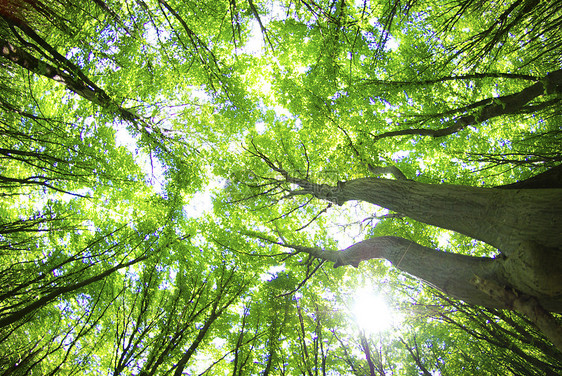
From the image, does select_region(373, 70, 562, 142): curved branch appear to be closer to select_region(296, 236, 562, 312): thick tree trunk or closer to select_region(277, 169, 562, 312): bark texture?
select_region(277, 169, 562, 312): bark texture

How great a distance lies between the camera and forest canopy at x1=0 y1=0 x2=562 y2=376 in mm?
2906

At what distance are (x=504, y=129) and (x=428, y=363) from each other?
26.2 feet

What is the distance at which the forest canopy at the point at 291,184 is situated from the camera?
9.53ft

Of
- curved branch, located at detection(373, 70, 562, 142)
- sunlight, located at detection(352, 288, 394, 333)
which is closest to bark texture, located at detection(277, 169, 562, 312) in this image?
curved branch, located at detection(373, 70, 562, 142)

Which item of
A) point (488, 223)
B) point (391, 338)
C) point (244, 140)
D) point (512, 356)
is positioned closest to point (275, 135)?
point (244, 140)

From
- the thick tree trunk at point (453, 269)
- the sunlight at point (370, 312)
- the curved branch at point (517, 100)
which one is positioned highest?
the curved branch at point (517, 100)

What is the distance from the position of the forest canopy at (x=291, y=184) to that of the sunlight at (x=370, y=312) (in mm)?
51

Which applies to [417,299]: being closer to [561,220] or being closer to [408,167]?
[408,167]

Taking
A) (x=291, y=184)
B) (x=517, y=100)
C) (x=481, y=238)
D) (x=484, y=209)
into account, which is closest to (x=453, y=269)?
(x=481, y=238)

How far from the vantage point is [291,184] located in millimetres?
5914

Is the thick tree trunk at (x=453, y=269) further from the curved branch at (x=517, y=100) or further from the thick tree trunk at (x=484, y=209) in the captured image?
the curved branch at (x=517, y=100)

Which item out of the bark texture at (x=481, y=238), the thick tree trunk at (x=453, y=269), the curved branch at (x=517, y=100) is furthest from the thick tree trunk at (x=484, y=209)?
the curved branch at (x=517, y=100)

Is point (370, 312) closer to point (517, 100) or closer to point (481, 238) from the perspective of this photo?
point (481, 238)

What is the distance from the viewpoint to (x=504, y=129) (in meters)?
6.30
